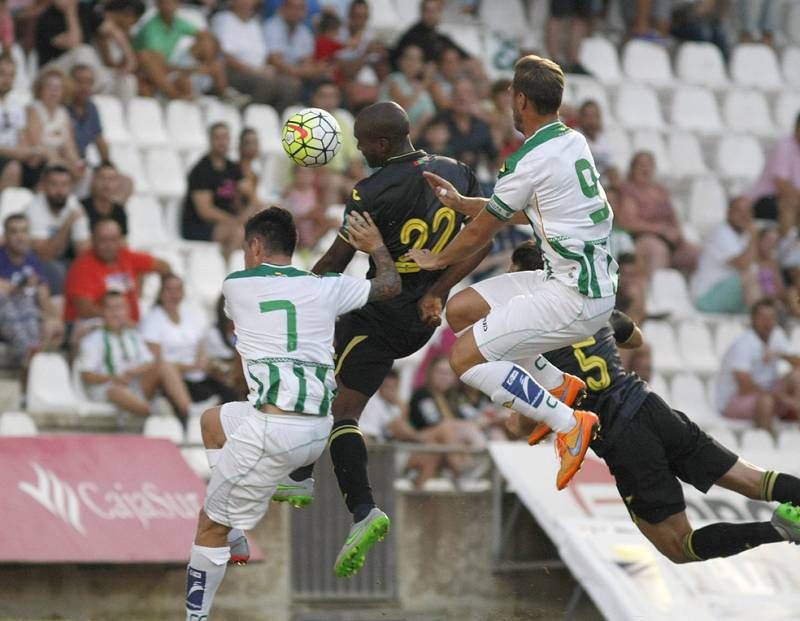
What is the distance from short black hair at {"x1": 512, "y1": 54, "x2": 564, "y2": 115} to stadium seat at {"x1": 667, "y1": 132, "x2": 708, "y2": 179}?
1033cm

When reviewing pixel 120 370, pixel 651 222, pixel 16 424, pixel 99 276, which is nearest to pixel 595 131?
pixel 651 222

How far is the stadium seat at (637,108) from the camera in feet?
64.0

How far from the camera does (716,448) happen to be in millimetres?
10078

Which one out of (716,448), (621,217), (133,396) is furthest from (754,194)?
(716,448)

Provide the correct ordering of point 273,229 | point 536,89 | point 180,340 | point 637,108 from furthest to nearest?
point 637,108
point 180,340
point 273,229
point 536,89

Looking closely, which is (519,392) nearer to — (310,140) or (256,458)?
(256,458)

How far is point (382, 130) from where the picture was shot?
31.3 feet

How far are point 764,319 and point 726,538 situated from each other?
22.1 feet

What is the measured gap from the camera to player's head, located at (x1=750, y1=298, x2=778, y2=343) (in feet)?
53.6

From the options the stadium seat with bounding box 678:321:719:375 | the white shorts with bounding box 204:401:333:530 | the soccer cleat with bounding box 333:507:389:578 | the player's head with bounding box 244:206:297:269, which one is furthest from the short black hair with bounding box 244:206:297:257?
the stadium seat with bounding box 678:321:719:375

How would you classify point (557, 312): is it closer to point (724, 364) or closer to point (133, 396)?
point (133, 396)

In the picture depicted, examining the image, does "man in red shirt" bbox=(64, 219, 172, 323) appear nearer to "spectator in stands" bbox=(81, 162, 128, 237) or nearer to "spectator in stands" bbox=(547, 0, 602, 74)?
"spectator in stands" bbox=(81, 162, 128, 237)

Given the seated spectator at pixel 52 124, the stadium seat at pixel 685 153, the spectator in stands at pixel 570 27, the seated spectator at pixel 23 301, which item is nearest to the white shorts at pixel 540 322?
the seated spectator at pixel 23 301

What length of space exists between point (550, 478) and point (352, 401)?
4.22m
